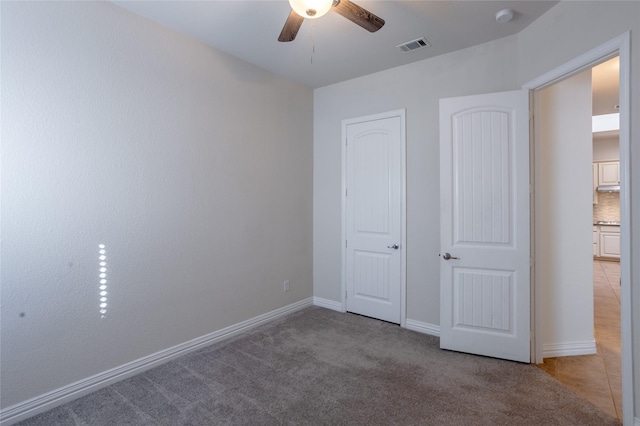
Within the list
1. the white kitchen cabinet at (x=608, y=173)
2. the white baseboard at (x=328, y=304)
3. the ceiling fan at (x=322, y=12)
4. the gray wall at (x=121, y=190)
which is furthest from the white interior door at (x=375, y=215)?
the white kitchen cabinet at (x=608, y=173)

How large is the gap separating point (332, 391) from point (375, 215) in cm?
205

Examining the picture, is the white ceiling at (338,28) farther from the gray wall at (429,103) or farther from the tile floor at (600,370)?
the tile floor at (600,370)

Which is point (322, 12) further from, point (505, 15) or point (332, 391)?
point (332, 391)

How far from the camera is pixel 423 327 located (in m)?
3.36

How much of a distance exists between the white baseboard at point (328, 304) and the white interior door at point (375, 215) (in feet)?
0.39

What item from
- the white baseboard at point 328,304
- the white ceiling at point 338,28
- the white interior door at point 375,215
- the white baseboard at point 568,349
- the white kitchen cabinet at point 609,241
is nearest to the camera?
the white ceiling at point 338,28

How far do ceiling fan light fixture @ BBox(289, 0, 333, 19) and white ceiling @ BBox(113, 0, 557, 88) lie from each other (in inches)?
28.8

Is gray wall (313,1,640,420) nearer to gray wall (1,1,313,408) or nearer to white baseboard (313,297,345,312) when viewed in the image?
white baseboard (313,297,345,312)

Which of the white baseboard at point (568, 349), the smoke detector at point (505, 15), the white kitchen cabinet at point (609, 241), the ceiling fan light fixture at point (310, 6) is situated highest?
the smoke detector at point (505, 15)

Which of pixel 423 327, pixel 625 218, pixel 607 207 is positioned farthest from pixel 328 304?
pixel 607 207

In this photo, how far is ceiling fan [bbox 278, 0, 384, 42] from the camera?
1.78 m

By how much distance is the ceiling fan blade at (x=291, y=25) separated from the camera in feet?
6.49

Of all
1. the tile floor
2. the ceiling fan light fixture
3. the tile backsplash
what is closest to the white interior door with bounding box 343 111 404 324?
the tile floor

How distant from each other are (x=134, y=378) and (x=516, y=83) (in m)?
4.20
